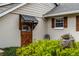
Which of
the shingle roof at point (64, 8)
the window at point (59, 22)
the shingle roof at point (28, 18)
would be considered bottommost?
the window at point (59, 22)

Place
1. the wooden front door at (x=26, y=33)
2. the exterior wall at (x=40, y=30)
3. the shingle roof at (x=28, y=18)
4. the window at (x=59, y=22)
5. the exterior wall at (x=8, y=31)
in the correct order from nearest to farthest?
the exterior wall at (x=8, y=31) < the shingle roof at (x=28, y=18) < the exterior wall at (x=40, y=30) < the wooden front door at (x=26, y=33) < the window at (x=59, y=22)

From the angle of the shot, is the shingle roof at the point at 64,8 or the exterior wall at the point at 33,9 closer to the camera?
the exterior wall at the point at 33,9

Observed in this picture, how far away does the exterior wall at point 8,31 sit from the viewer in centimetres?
796

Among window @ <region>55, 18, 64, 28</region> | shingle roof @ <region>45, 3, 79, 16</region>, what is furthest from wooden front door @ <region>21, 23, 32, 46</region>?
window @ <region>55, 18, 64, 28</region>

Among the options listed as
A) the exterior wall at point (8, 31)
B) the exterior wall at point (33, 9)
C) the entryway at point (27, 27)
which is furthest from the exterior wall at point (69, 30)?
the exterior wall at point (8, 31)

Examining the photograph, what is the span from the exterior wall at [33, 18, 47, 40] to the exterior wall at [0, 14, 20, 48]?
2.84 feet

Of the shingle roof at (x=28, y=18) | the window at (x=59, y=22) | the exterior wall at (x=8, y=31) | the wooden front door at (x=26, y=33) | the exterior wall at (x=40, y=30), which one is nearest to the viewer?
the exterior wall at (x=8, y=31)

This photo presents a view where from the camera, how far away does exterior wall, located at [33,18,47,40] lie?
8556mm

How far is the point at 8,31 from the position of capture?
8094mm

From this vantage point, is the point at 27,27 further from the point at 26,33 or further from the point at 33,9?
the point at 33,9

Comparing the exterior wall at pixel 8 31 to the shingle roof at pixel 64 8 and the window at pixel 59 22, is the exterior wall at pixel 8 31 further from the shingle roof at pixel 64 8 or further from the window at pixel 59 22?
the window at pixel 59 22

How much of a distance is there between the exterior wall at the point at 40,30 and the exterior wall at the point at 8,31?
86 centimetres

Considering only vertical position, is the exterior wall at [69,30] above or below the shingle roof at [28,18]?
below

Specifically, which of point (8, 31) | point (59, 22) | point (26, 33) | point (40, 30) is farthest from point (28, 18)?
point (59, 22)
